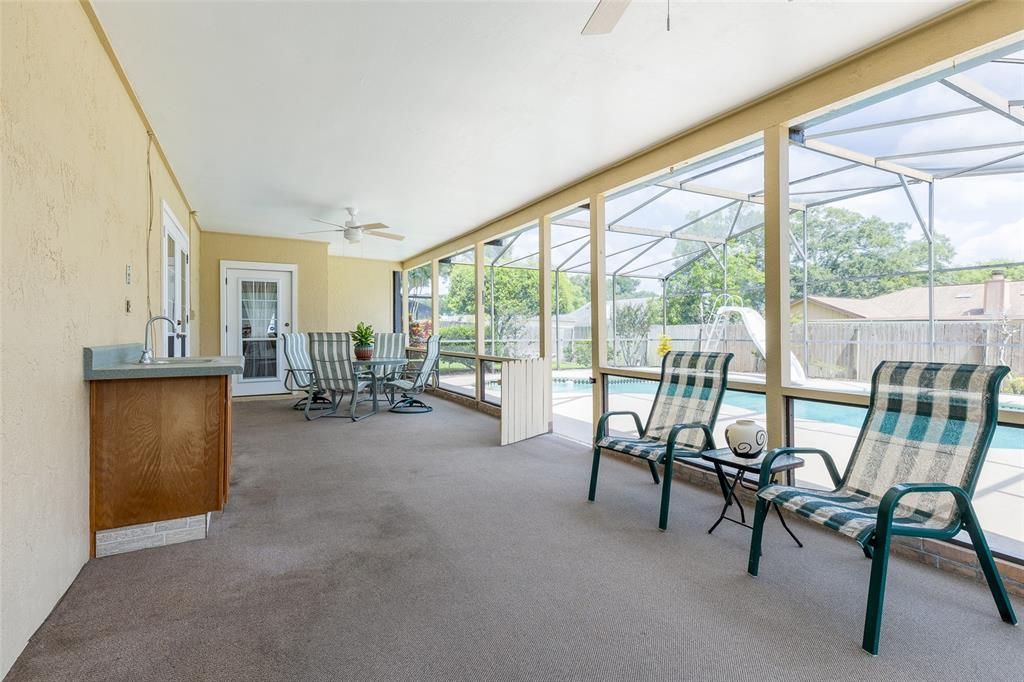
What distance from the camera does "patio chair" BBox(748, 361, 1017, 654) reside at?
1758 mm

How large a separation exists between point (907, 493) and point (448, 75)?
3.02 m

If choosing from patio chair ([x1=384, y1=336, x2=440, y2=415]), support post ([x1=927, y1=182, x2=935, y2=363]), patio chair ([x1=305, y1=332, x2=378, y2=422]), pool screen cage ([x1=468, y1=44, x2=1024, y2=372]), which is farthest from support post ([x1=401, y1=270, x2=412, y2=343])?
support post ([x1=927, y1=182, x2=935, y2=363])

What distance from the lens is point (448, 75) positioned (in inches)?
114

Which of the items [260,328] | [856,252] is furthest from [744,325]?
[260,328]

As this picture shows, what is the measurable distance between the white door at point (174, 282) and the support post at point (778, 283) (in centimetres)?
432

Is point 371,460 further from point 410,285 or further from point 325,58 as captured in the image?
point 410,285

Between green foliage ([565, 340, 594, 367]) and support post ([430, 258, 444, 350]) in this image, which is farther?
green foliage ([565, 340, 594, 367])

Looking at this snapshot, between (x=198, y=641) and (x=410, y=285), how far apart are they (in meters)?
8.91

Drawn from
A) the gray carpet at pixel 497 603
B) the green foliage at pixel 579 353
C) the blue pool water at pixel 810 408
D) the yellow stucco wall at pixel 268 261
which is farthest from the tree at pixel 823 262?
the gray carpet at pixel 497 603

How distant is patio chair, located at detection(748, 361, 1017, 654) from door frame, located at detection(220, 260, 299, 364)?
24.7 feet

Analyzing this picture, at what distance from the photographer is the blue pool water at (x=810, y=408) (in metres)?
3.01

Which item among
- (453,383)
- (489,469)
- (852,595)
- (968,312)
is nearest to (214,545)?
(489,469)

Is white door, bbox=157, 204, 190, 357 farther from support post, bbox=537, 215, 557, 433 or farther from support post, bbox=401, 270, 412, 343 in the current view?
support post, bbox=401, 270, 412, 343

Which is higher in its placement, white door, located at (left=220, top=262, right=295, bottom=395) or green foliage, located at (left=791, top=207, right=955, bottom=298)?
green foliage, located at (left=791, top=207, right=955, bottom=298)
